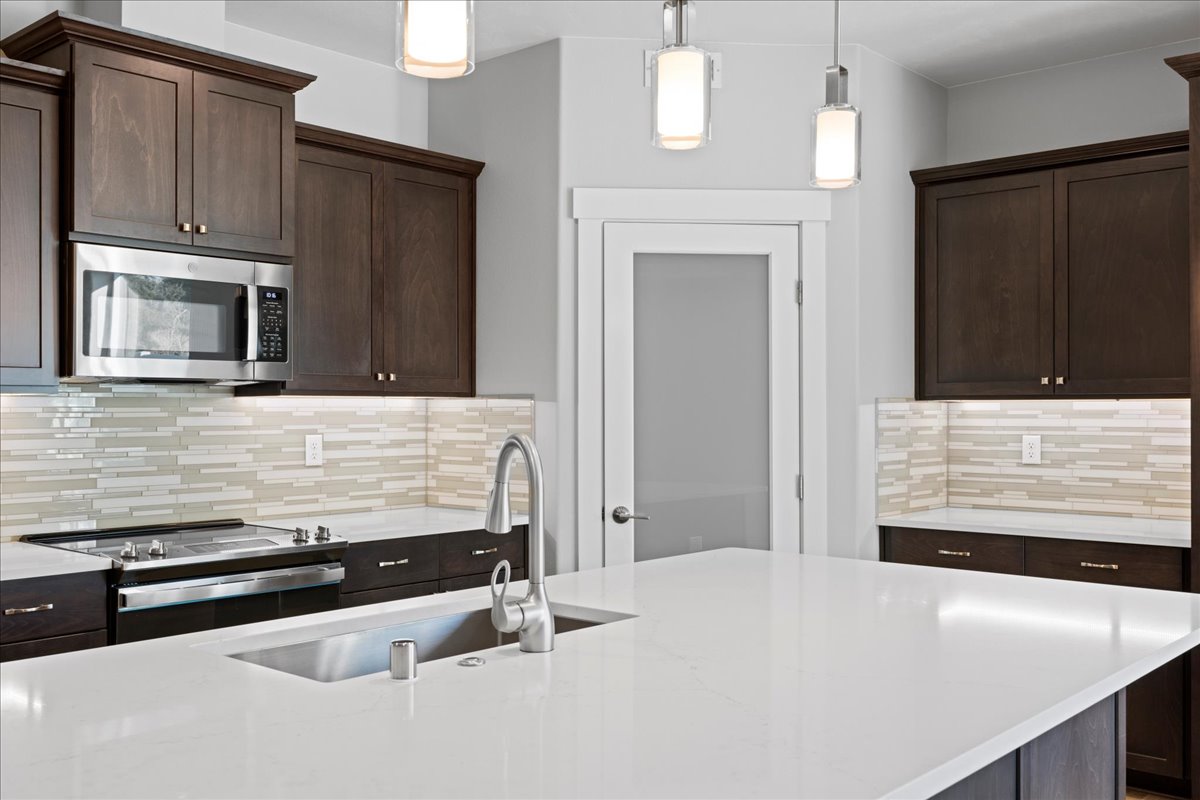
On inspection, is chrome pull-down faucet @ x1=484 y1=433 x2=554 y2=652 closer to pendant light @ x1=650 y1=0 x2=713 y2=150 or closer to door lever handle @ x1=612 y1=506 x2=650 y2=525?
pendant light @ x1=650 y1=0 x2=713 y2=150

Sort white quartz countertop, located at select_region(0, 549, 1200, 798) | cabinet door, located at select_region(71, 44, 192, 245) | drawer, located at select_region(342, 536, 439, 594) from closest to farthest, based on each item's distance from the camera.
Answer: white quartz countertop, located at select_region(0, 549, 1200, 798), cabinet door, located at select_region(71, 44, 192, 245), drawer, located at select_region(342, 536, 439, 594)

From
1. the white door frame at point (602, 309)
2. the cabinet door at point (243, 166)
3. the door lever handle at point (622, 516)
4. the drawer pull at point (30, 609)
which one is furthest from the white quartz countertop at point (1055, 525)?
the drawer pull at point (30, 609)

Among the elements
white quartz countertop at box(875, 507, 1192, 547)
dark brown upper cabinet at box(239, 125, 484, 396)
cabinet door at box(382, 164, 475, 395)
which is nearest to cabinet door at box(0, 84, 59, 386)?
dark brown upper cabinet at box(239, 125, 484, 396)

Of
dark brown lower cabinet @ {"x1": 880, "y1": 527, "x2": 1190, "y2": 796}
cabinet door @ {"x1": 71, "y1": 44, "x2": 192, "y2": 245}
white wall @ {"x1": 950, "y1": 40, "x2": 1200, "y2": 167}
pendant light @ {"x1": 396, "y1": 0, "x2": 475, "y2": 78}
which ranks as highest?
white wall @ {"x1": 950, "y1": 40, "x2": 1200, "y2": 167}

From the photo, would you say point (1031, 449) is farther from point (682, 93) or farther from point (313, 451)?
point (682, 93)

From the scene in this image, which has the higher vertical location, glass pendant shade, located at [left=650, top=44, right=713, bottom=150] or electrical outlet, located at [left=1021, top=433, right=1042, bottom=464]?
glass pendant shade, located at [left=650, top=44, right=713, bottom=150]

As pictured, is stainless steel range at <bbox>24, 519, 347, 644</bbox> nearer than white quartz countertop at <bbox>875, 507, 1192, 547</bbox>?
Yes

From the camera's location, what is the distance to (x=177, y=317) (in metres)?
3.26

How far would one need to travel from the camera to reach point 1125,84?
423 cm

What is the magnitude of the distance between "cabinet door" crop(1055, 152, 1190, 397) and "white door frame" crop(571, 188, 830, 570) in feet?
3.01

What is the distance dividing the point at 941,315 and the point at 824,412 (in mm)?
728

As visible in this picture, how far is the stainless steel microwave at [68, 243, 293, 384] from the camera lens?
305 cm

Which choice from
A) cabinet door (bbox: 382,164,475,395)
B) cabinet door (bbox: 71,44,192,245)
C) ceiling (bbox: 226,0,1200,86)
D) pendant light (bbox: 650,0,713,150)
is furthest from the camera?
cabinet door (bbox: 382,164,475,395)

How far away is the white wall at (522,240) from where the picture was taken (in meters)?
4.15
